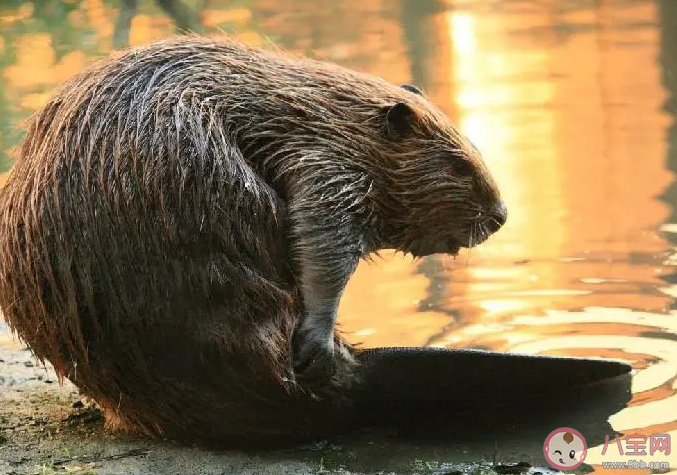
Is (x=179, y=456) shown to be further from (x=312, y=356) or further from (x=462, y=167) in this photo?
(x=462, y=167)

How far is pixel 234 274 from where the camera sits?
281cm

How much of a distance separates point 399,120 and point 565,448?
3.46ft

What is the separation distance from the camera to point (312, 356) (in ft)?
9.82

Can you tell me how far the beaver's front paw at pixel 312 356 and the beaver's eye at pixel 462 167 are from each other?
689 millimetres

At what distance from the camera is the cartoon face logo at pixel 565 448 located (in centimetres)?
299

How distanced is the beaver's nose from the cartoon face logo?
665 millimetres

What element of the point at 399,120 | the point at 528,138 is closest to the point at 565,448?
the point at 399,120

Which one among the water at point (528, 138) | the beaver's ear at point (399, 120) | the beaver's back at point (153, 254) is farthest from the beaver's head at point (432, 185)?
the water at point (528, 138)

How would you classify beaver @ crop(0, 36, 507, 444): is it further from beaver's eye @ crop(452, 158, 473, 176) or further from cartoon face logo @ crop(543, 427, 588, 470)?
cartoon face logo @ crop(543, 427, 588, 470)

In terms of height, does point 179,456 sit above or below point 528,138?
below

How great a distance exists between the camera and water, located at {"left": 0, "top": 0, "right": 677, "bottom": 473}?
13.0 ft

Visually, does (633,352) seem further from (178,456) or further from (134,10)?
(134,10)

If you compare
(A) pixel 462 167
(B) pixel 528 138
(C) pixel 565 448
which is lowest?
(C) pixel 565 448

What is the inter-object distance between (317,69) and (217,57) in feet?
1.05
